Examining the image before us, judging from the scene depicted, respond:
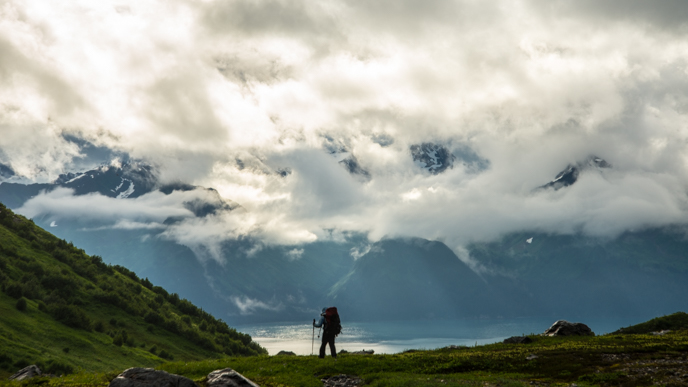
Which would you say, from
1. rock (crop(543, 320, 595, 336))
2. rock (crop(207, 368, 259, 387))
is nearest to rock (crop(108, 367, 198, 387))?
rock (crop(207, 368, 259, 387))

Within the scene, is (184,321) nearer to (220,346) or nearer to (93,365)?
(220,346)

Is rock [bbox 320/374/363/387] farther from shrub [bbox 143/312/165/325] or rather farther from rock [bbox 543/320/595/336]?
shrub [bbox 143/312/165/325]

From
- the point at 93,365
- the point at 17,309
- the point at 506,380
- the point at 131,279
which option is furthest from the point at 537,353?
the point at 131,279

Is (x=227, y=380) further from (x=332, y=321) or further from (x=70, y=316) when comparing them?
(x=70, y=316)

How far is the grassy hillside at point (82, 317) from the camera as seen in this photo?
4759cm

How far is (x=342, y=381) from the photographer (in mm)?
27000

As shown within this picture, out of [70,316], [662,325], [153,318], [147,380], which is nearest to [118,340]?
[70,316]

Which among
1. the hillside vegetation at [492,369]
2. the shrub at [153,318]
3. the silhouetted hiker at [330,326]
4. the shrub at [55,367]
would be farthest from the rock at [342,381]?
the shrub at [153,318]

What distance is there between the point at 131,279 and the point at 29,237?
71.9 feet

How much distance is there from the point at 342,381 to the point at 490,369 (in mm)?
10475

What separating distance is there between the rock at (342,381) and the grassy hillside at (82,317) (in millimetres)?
29940

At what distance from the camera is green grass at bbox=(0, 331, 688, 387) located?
76.7ft

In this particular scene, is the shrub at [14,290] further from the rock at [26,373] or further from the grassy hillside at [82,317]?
the rock at [26,373]

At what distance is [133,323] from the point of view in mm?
72375
